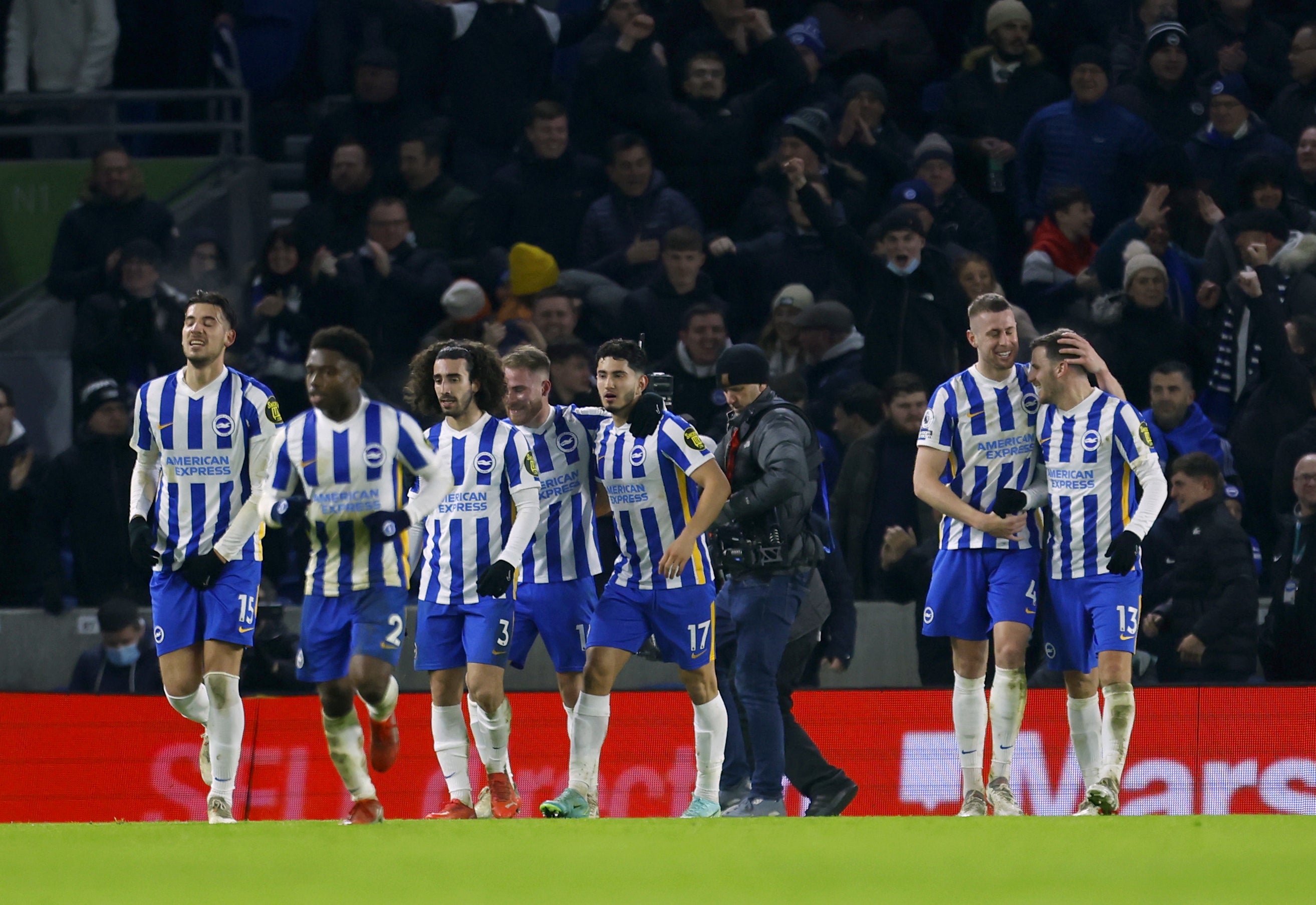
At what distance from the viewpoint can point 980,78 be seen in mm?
13375

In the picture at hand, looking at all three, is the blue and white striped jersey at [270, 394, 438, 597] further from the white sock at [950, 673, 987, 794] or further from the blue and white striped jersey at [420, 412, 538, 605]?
the white sock at [950, 673, 987, 794]

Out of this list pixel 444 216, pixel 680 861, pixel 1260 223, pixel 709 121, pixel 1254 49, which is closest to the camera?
pixel 680 861

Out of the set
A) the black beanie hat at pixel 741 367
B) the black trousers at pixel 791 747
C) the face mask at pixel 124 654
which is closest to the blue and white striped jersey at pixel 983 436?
the black beanie hat at pixel 741 367

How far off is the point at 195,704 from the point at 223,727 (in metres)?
0.25

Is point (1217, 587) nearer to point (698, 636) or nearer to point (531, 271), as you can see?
point (698, 636)

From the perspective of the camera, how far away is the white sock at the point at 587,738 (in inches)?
A: 328

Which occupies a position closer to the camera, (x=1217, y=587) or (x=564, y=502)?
(x=564, y=502)

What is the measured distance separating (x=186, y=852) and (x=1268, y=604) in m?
6.65

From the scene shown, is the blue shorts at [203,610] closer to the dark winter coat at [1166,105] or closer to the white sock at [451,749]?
the white sock at [451,749]

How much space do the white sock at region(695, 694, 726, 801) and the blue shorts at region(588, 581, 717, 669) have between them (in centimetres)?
24

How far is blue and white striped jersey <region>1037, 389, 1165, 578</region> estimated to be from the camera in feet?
26.7

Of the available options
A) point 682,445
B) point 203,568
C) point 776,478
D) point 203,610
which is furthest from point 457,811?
point 776,478

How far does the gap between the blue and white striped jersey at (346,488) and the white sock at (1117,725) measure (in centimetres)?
314

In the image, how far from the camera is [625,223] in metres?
12.5
